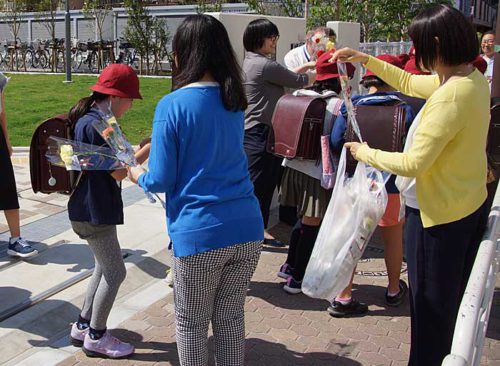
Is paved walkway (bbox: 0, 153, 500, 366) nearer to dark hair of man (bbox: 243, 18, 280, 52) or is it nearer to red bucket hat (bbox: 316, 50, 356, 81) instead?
red bucket hat (bbox: 316, 50, 356, 81)

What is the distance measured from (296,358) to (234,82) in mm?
1779

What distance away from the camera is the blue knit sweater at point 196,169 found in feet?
7.76

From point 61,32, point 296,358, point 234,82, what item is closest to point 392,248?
point 296,358

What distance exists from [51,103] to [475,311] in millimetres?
11248

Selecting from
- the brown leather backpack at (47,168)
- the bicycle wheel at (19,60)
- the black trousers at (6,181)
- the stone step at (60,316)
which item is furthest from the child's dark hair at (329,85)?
the bicycle wheel at (19,60)

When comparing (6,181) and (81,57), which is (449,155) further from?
(81,57)

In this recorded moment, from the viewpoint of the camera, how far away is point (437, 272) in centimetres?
255

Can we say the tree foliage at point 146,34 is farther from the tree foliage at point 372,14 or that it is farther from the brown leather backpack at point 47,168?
the brown leather backpack at point 47,168

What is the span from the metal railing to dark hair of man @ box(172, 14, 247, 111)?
1130 millimetres

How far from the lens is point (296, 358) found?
3.46m

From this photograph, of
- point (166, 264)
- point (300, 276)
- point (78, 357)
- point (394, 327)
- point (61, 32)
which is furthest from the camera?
point (61, 32)

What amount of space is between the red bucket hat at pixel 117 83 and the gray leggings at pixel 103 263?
72 centimetres

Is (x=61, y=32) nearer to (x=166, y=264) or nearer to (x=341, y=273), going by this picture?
(x=166, y=264)

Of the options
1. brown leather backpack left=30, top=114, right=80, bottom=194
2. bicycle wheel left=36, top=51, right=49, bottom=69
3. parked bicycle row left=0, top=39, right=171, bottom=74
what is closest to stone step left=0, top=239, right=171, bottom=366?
brown leather backpack left=30, top=114, right=80, bottom=194
